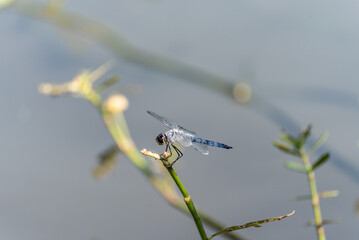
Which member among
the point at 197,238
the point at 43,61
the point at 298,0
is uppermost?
the point at 298,0

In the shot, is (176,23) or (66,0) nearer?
(176,23)

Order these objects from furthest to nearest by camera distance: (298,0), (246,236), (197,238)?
(298,0), (197,238), (246,236)

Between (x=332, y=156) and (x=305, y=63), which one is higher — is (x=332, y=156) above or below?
below

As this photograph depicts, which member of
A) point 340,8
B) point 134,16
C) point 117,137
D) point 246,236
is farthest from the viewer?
point 134,16

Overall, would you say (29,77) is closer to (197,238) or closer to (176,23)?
(176,23)

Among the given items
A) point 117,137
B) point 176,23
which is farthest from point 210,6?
point 117,137

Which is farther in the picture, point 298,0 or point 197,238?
point 298,0

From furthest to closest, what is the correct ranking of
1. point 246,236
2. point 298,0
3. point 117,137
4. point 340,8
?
point 298,0 → point 340,8 → point 117,137 → point 246,236

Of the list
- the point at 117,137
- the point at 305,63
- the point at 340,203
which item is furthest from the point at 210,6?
the point at 340,203

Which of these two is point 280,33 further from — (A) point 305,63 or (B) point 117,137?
(B) point 117,137
